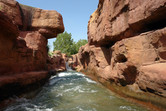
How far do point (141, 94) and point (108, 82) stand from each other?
8.66 feet

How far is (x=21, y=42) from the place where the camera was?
580 cm

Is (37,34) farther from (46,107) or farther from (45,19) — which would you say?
(46,107)

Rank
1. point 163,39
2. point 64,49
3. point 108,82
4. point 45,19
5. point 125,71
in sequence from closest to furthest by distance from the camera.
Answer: point 163,39 → point 125,71 → point 108,82 → point 45,19 → point 64,49

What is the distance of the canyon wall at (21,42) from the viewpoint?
13.6ft

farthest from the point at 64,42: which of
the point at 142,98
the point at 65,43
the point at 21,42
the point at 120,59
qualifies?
the point at 142,98

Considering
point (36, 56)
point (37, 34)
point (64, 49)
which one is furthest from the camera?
point (64, 49)

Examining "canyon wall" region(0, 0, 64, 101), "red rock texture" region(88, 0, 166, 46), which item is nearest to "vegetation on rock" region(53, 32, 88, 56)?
"canyon wall" region(0, 0, 64, 101)

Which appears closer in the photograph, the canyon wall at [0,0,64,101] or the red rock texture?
the red rock texture

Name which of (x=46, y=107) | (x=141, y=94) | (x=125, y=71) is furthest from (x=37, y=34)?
(x=141, y=94)

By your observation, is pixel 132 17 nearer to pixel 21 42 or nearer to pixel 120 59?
pixel 120 59

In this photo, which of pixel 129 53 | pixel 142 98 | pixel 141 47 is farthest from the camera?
pixel 129 53

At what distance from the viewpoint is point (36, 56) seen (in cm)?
744

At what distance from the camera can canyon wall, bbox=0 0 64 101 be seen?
13.6 feet

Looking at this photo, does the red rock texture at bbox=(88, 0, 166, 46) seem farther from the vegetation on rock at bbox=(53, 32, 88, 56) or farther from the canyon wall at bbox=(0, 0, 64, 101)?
the vegetation on rock at bbox=(53, 32, 88, 56)
